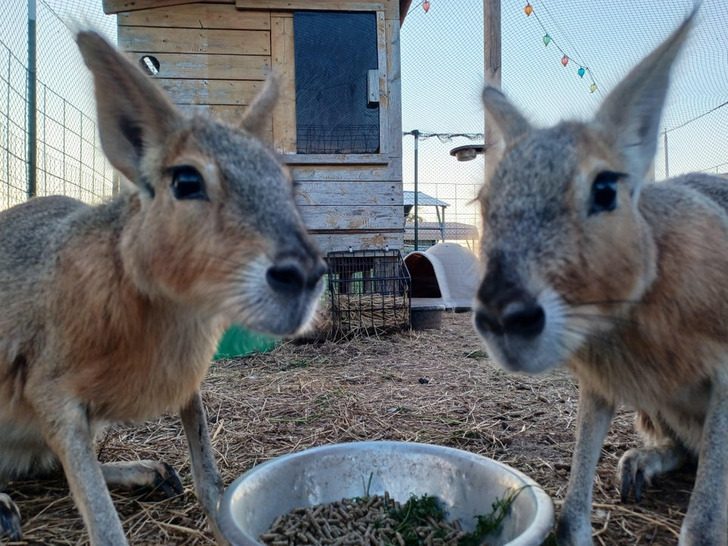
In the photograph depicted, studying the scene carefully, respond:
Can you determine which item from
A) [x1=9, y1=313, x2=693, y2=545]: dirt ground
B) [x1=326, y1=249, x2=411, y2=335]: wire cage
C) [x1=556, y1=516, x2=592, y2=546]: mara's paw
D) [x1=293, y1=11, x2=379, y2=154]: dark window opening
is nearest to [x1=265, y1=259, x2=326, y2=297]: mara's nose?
[x1=9, y1=313, x2=693, y2=545]: dirt ground

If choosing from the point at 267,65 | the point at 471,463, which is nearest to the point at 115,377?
the point at 471,463

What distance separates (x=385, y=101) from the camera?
22.4ft

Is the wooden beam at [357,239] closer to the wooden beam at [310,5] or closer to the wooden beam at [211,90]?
the wooden beam at [211,90]

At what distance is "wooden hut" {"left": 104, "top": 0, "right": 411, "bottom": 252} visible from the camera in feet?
21.5

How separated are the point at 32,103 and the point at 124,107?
13.6 feet

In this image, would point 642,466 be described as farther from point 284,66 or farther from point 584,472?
point 284,66

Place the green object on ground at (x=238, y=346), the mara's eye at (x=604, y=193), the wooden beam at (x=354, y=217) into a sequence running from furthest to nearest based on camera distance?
the wooden beam at (x=354, y=217) → the green object on ground at (x=238, y=346) → the mara's eye at (x=604, y=193)

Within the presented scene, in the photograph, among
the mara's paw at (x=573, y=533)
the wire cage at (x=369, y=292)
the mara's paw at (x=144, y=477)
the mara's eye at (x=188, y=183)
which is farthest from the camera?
the wire cage at (x=369, y=292)

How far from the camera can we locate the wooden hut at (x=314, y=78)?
21.5 ft

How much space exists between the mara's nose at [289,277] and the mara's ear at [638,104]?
111 cm

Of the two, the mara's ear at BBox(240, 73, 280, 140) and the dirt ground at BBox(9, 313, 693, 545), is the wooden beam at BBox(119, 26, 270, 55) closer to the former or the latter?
the dirt ground at BBox(9, 313, 693, 545)

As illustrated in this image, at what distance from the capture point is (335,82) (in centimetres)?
672

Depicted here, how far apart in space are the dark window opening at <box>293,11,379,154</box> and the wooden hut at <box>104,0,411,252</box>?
1cm

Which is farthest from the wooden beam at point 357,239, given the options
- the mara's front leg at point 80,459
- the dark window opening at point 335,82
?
the mara's front leg at point 80,459
